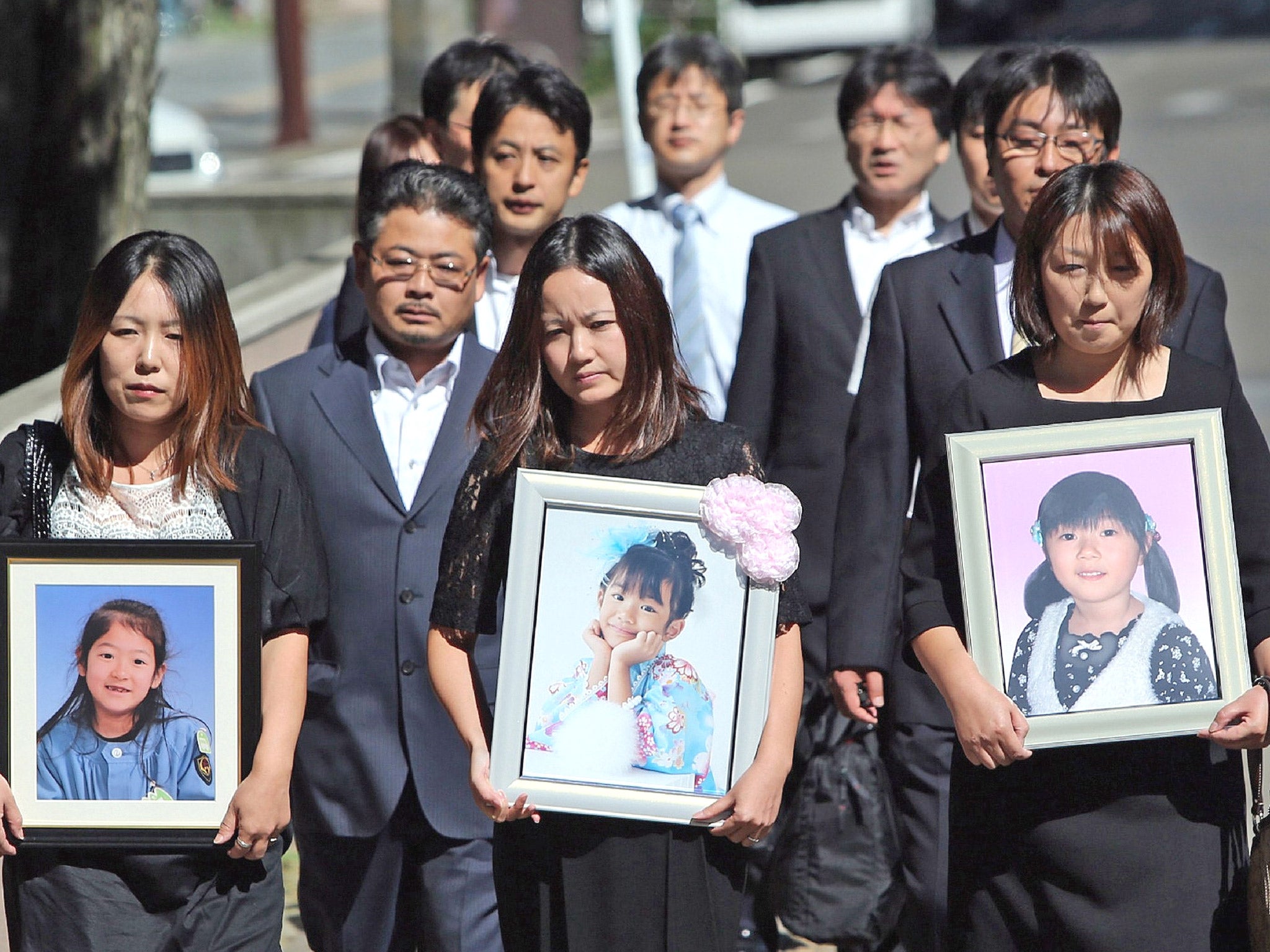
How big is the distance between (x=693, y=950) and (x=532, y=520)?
0.80m

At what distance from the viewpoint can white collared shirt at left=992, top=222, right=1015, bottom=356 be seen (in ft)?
12.8

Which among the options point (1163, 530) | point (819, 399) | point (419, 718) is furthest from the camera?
point (819, 399)

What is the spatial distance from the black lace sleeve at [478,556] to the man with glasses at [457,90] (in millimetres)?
2638

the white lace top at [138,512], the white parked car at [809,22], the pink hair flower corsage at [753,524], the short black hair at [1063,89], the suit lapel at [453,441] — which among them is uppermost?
the white parked car at [809,22]

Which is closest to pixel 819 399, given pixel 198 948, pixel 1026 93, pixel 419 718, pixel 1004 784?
pixel 1026 93

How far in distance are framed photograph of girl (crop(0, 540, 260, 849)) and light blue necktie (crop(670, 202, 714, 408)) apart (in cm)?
248

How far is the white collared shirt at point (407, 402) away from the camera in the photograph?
3967mm

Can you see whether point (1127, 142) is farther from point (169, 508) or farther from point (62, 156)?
point (169, 508)

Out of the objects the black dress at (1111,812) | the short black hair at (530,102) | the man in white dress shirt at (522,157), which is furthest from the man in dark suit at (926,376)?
the short black hair at (530,102)

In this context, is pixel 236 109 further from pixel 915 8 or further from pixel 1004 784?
pixel 1004 784

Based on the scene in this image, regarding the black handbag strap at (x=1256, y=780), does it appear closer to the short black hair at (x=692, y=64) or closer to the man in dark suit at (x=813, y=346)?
the man in dark suit at (x=813, y=346)

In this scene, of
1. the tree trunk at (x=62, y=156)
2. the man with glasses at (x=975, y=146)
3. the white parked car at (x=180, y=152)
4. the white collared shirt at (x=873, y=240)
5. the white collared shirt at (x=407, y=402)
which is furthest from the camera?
the white parked car at (x=180, y=152)

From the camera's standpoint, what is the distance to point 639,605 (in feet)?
10.1

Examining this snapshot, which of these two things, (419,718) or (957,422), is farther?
(419,718)
